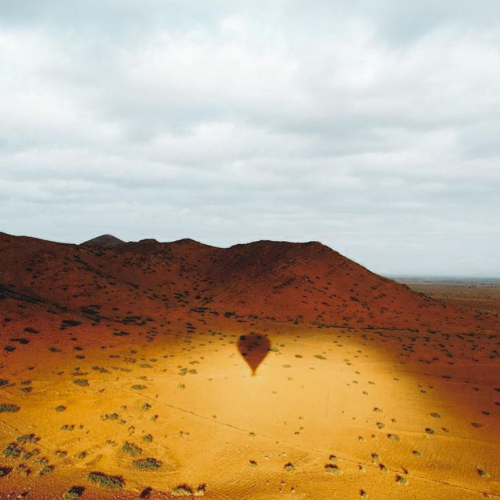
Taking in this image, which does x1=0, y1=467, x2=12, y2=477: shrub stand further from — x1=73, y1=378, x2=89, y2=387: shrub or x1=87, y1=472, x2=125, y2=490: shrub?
x1=73, y1=378, x2=89, y2=387: shrub

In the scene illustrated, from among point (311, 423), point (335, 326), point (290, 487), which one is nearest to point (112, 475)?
point (290, 487)

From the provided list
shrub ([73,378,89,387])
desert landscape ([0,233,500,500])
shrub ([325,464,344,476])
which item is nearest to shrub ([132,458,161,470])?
desert landscape ([0,233,500,500])

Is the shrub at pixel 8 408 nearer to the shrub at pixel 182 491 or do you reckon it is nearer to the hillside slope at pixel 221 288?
the shrub at pixel 182 491

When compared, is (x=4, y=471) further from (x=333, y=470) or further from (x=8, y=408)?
(x=333, y=470)

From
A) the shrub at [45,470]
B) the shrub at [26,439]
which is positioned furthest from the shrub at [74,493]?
the shrub at [26,439]

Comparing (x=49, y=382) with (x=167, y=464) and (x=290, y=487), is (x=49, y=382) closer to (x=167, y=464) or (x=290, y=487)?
(x=167, y=464)
